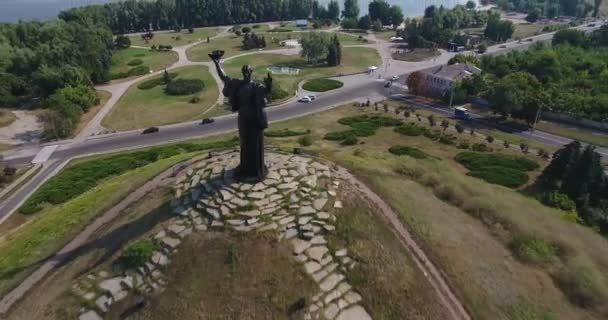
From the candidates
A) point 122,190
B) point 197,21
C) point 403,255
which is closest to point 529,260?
point 403,255

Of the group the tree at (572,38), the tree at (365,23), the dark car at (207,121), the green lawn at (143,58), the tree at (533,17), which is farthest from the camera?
the tree at (533,17)

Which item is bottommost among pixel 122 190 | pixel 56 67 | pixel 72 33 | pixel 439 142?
pixel 439 142

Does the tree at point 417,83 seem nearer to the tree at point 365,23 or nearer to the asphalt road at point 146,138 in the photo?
the asphalt road at point 146,138

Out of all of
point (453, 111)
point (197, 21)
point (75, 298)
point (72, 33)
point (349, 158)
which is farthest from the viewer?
point (197, 21)

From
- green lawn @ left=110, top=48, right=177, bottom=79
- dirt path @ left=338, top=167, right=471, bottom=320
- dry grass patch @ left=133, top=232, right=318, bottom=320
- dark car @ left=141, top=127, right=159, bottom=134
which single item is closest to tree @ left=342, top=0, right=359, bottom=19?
green lawn @ left=110, top=48, right=177, bottom=79

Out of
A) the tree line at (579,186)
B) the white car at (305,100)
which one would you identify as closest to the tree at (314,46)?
the white car at (305,100)

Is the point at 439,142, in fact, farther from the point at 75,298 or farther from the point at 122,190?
the point at 75,298
